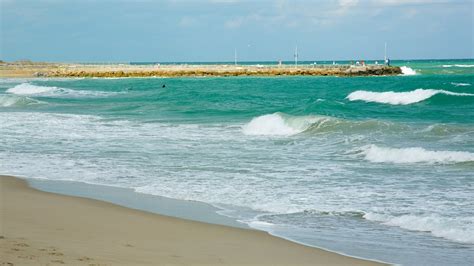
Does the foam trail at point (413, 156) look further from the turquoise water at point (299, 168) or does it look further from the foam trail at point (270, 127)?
the foam trail at point (270, 127)

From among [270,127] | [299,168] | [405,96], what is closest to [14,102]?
[270,127]

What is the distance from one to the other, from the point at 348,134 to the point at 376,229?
11.9 m

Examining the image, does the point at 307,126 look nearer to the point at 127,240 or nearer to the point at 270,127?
the point at 270,127

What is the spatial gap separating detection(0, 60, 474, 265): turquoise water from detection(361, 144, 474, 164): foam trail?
22 millimetres

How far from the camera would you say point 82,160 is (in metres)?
15.7

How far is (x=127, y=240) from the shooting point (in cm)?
784

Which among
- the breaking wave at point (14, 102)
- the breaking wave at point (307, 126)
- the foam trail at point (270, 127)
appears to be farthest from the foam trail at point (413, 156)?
the breaking wave at point (14, 102)

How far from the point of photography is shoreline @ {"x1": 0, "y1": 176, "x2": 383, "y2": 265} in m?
6.83

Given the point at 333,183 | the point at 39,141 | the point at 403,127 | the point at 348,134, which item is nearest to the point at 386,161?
the point at 333,183

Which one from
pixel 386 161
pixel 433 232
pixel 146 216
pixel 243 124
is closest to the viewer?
pixel 433 232

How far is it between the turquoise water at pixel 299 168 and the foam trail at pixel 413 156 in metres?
0.02

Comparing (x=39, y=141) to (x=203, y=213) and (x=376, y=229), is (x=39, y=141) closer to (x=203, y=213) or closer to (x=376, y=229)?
(x=203, y=213)

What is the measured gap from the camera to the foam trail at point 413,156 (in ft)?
48.4

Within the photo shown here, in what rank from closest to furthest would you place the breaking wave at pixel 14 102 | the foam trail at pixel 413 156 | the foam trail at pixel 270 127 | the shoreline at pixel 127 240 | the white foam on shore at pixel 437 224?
the shoreline at pixel 127 240, the white foam on shore at pixel 437 224, the foam trail at pixel 413 156, the foam trail at pixel 270 127, the breaking wave at pixel 14 102
